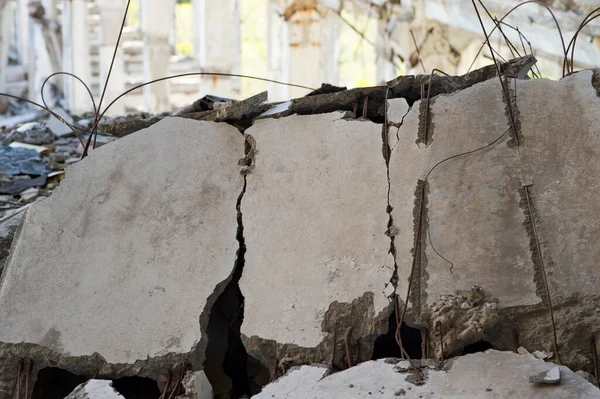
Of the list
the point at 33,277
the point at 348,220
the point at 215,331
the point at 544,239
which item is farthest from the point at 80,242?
the point at 544,239

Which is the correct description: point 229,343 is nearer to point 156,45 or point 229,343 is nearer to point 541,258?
point 541,258

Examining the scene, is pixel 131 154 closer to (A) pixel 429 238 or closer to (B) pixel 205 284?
(B) pixel 205 284

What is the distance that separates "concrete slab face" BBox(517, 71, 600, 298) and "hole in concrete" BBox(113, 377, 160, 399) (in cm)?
155

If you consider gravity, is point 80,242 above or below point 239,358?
above

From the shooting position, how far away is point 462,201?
10.3 ft

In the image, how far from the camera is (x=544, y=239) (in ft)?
9.74

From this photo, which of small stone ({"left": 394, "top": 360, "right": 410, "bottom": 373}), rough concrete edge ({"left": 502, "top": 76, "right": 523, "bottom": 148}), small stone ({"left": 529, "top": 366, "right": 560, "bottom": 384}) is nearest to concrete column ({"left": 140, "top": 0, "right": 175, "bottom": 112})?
rough concrete edge ({"left": 502, "top": 76, "right": 523, "bottom": 148})

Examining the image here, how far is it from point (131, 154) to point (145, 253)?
1.61ft

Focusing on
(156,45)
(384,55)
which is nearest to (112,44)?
(156,45)

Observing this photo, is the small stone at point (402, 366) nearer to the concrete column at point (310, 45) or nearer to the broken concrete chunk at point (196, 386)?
the broken concrete chunk at point (196, 386)

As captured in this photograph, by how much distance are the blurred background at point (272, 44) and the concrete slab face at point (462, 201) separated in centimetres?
440

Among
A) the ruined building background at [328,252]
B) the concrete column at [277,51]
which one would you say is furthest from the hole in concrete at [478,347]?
the concrete column at [277,51]

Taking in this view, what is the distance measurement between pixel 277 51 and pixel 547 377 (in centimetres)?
1494

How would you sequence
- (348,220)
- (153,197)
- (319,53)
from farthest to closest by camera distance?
(319,53) → (153,197) → (348,220)
